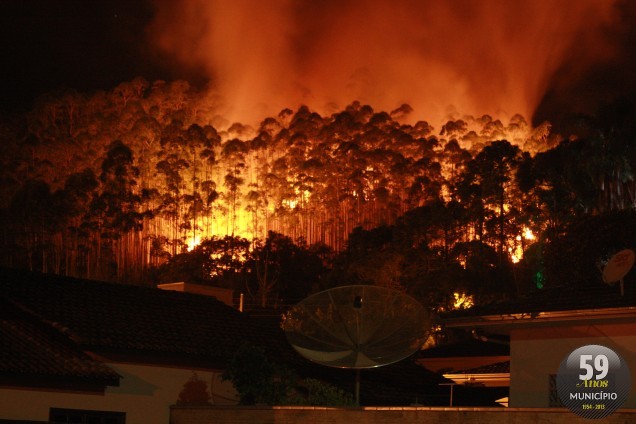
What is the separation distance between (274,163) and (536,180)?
3100 centimetres

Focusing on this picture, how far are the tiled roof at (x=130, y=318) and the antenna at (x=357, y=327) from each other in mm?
4087

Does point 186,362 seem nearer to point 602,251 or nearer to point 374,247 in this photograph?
point 602,251

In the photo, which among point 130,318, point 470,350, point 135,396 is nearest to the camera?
point 135,396

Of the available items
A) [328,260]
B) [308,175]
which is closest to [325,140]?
[308,175]

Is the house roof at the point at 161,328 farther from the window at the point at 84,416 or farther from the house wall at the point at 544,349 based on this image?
the house wall at the point at 544,349

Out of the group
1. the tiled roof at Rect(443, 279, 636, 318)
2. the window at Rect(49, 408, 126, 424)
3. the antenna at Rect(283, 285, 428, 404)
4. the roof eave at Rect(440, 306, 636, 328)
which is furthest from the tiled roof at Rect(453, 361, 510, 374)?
the window at Rect(49, 408, 126, 424)

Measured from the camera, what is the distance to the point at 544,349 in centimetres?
1886

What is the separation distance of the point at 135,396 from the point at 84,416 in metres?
1.27

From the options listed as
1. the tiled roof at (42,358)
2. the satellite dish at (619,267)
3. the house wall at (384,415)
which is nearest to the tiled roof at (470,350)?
the satellite dish at (619,267)

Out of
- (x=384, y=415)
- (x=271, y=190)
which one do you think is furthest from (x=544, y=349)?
(x=271, y=190)

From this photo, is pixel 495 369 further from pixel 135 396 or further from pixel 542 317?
pixel 135 396

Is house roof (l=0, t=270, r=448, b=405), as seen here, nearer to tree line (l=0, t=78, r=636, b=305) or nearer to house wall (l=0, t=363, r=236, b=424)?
house wall (l=0, t=363, r=236, b=424)

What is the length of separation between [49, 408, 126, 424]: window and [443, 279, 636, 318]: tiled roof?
6.82 m

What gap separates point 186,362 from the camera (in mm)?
22219
